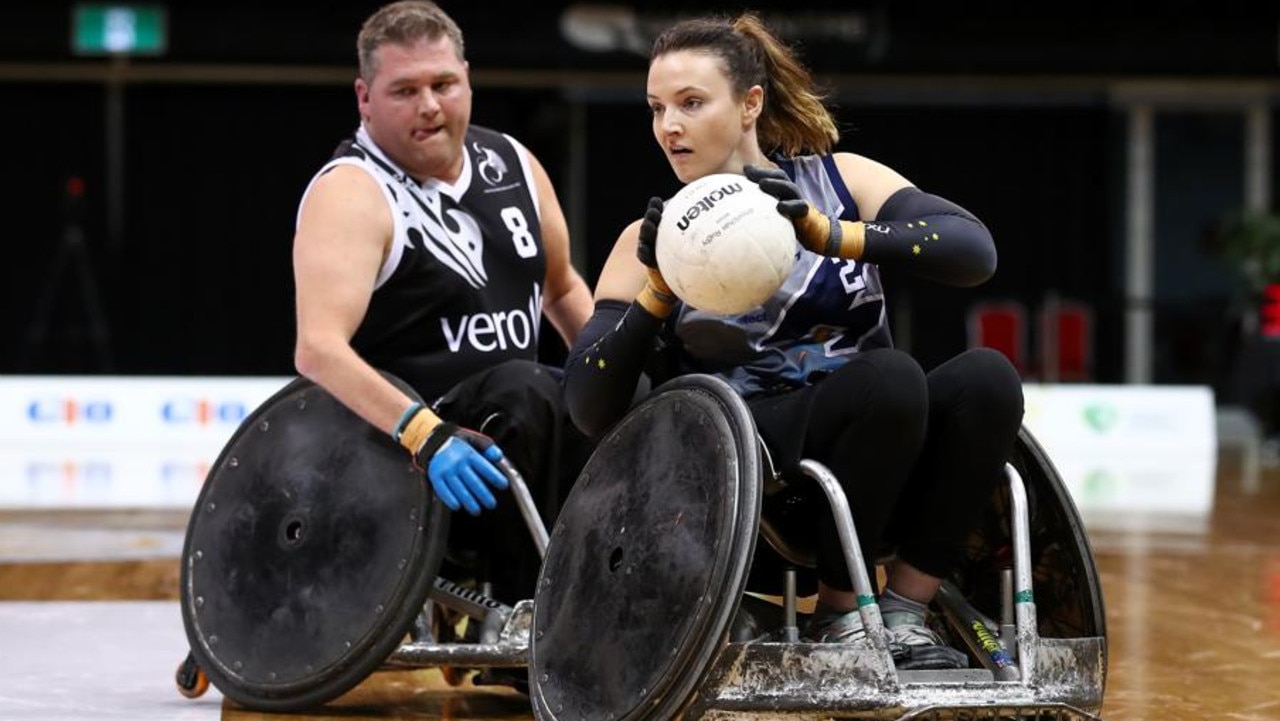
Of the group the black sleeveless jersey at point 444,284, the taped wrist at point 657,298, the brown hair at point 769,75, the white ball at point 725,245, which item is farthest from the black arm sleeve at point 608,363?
the black sleeveless jersey at point 444,284

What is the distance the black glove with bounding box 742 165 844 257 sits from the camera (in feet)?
9.27

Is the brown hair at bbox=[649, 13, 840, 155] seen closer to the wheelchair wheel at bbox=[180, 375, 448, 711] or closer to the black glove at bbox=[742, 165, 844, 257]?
the black glove at bbox=[742, 165, 844, 257]

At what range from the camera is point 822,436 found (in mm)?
2922

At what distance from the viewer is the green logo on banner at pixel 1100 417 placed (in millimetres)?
12086

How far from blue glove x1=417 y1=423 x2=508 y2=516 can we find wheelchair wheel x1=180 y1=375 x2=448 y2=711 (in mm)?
98

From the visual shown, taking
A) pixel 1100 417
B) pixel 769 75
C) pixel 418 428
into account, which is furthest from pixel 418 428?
pixel 1100 417

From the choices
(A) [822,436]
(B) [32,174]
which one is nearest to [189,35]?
(B) [32,174]

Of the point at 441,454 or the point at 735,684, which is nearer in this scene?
the point at 735,684

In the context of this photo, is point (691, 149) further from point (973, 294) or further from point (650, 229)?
point (973, 294)

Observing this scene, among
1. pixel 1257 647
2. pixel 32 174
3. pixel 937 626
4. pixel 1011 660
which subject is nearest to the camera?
pixel 1011 660

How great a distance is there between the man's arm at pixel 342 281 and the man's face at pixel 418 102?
0.10 metres

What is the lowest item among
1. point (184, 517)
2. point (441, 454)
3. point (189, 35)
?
point (184, 517)

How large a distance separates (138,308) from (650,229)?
14.9 m

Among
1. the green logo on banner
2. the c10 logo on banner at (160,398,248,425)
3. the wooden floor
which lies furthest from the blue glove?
the green logo on banner
